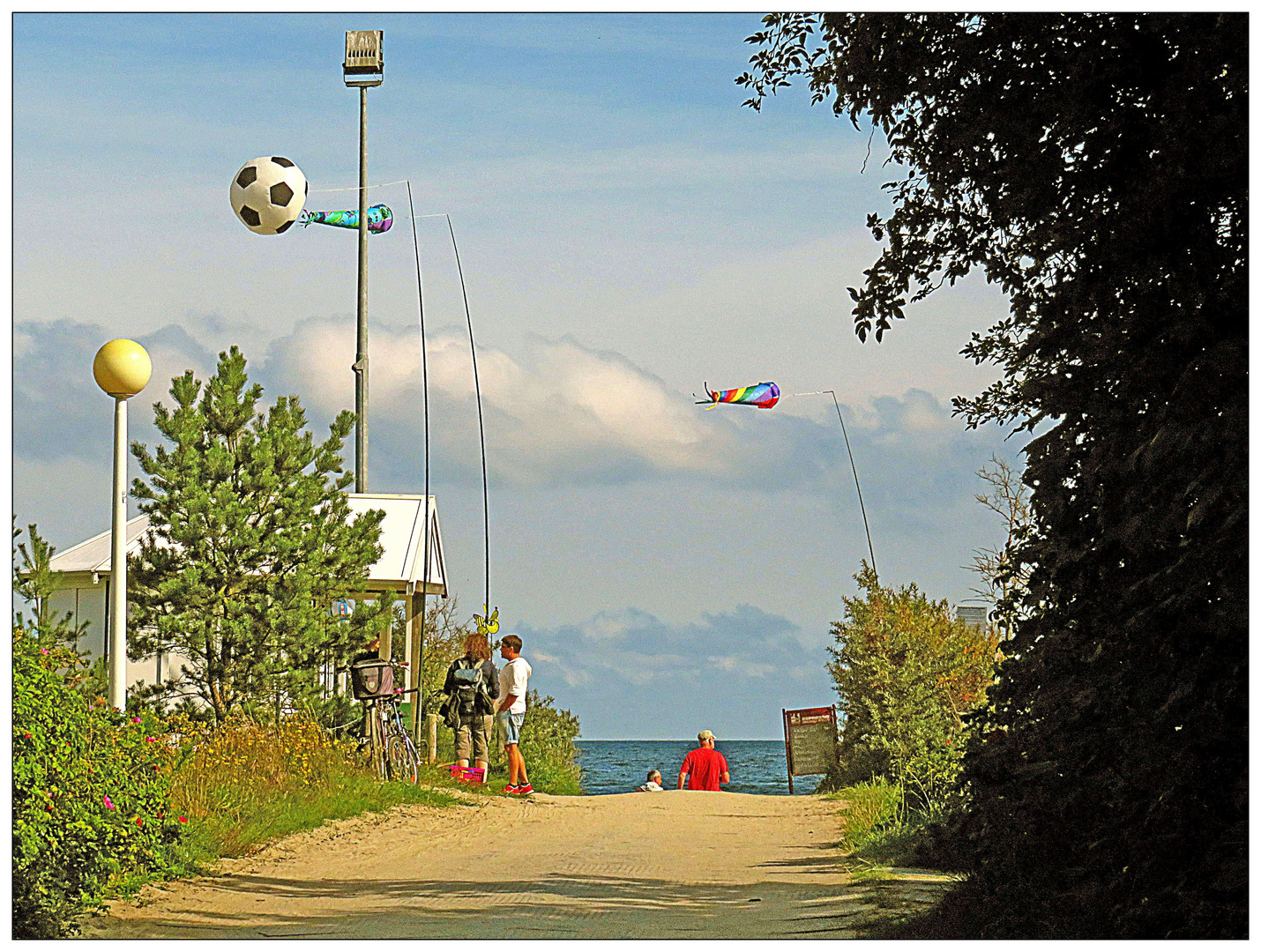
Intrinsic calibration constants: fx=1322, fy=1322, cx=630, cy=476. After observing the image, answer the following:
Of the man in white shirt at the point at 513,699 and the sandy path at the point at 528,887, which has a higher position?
the man in white shirt at the point at 513,699

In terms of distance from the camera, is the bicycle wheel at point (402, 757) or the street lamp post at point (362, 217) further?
the street lamp post at point (362, 217)

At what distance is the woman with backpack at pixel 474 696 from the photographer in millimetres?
13453

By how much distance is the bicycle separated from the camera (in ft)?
41.2

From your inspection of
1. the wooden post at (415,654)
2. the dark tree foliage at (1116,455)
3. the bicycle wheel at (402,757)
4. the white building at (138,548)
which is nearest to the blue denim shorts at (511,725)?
the bicycle wheel at (402,757)

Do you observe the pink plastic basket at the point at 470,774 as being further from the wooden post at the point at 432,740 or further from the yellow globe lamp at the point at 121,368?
the yellow globe lamp at the point at 121,368

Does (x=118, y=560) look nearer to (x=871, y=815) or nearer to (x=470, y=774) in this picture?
(x=871, y=815)

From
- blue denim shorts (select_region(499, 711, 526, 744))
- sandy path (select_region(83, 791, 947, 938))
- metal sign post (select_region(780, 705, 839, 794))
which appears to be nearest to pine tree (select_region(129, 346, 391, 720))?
blue denim shorts (select_region(499, 711, 526, 744))

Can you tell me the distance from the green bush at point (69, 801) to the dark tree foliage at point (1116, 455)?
390 centimetres

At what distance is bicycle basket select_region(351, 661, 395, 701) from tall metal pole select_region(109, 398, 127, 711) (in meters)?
4.96

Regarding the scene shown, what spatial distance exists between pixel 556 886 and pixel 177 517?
7186 mm

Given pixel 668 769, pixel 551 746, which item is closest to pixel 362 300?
pixel 551 746

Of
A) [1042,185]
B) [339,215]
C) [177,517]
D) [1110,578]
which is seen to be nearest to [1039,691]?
[1110,578]

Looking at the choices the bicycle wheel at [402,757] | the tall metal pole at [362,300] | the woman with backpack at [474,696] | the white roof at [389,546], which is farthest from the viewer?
the tall metal pole at [362,300]

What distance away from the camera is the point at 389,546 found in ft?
54.2
